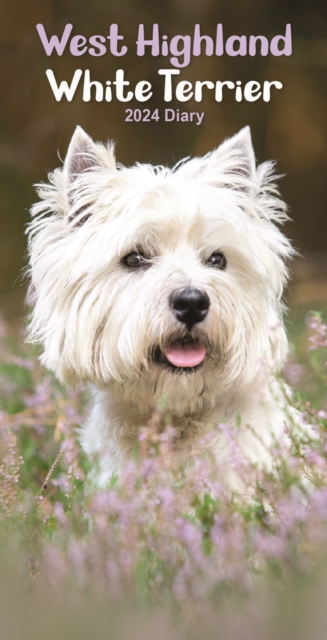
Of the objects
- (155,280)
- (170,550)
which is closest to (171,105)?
(155,280)

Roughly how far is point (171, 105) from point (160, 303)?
5895 millimetres

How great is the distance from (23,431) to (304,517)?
2.48 meters

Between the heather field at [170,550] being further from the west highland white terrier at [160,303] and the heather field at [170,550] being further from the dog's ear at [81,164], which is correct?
the dog's ear at [81,164]

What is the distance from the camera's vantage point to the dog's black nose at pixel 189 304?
2418mm

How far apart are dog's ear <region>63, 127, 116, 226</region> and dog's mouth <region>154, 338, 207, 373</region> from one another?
683 millimetres

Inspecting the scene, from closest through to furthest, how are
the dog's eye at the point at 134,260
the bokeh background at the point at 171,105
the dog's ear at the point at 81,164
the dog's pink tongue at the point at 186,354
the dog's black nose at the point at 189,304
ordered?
1. the dog's black nose at the point at 189,304
2. the dog's pink tongue at the point at 186,354
3. the dog's eye at the point at 134,260
4. the dog's ear at the point at 81,164
5. the bokeh background at the point at 171,105

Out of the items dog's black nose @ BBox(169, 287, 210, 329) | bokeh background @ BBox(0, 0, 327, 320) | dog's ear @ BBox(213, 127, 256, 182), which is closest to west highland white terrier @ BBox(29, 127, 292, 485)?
dog's black nose @ BBox(169, 287, 210, 329)

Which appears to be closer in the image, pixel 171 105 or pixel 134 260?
pixel 134 260

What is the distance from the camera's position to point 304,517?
181cm

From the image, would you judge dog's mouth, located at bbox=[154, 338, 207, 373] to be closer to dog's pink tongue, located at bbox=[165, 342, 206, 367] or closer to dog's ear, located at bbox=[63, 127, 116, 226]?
dog's pink tongue, located at bbox=[165, 342, 206, 367]

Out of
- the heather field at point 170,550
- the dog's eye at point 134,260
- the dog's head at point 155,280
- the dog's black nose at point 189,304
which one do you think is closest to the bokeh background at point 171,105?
the dog's head at point 155,280

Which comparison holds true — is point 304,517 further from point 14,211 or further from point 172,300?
point 14,211

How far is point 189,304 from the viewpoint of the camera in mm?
2428

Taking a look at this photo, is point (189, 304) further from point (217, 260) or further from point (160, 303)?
point (217, 260)
